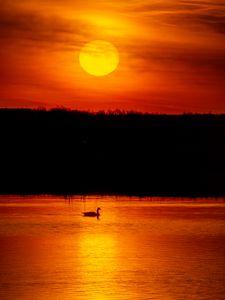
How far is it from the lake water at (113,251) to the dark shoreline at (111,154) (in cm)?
952

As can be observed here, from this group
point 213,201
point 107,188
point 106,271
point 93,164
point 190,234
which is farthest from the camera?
point 93,164

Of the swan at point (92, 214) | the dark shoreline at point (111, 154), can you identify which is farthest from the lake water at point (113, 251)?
the dark shoreline at point (111, 154)

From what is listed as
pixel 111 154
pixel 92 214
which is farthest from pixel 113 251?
pixel 111 154

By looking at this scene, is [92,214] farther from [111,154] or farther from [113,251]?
[111,154]

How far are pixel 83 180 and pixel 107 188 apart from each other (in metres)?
4.43

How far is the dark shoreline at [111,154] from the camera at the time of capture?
178 ft

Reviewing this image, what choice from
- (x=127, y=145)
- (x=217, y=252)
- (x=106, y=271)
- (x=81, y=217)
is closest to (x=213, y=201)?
(x=81, y=217)

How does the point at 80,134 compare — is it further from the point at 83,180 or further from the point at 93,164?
the point at 83,180

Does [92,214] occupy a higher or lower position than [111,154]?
lower

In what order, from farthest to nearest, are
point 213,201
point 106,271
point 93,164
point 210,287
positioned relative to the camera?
point 93,164 < point 213,201 < point 106,271 < point 210,287

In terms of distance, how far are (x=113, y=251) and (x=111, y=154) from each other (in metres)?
44.7

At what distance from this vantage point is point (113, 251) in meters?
27.8

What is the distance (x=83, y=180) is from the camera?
58094 millimetres

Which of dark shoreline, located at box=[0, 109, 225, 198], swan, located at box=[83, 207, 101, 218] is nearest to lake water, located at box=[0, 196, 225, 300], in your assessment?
swan, located at box=[83, 207, 101, 218]
